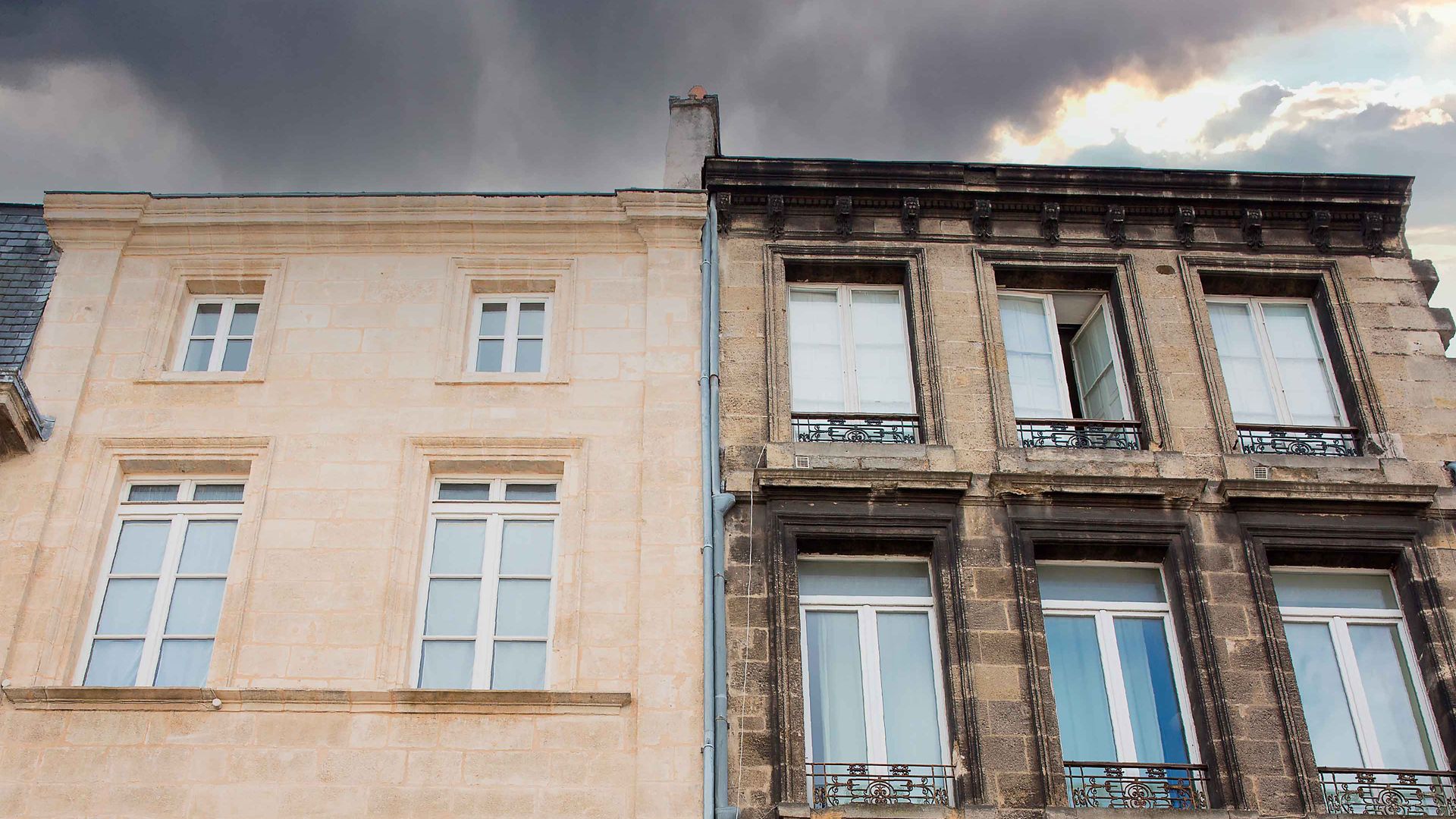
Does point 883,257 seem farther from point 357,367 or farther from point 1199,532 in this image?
point 357,367

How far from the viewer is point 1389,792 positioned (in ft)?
32.1

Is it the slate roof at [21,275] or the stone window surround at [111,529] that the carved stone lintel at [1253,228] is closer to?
the stone window surround at [111,529]

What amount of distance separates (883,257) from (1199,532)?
12.8ft

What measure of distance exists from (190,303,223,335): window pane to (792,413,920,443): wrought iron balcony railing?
563 centimetres

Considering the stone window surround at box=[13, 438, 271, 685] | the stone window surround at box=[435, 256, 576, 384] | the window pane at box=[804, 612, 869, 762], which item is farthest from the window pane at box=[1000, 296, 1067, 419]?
the stone window surround at box=[13, 438, 271, 685]

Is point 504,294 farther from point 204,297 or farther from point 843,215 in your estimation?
point 843,215

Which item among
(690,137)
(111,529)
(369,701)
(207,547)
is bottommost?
(369,701)

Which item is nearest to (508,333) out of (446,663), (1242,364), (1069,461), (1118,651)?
(446,663)

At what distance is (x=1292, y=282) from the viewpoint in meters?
12.7

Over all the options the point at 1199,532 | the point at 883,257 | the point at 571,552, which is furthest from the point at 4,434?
the point at 1199,532

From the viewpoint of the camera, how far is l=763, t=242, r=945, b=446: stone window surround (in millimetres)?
11438

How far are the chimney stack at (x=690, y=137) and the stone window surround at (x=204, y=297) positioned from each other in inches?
159

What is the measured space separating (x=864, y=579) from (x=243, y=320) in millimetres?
6404

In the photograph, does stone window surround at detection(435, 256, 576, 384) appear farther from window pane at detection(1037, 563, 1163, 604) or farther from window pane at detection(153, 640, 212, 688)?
window pane at detection(1037, 563, 1163, 604)
